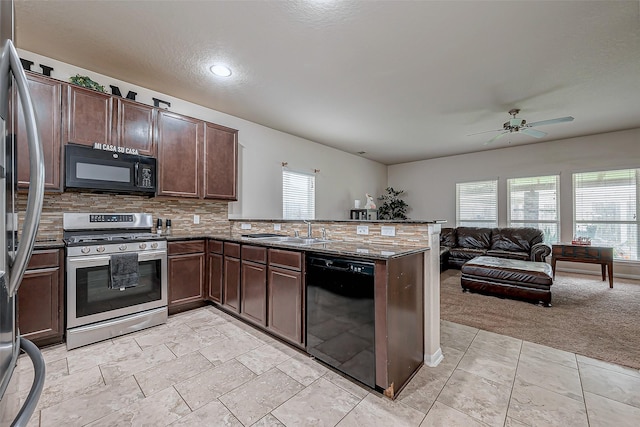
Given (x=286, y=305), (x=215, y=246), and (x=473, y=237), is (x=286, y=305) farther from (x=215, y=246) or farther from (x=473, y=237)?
(x=473, y=237)

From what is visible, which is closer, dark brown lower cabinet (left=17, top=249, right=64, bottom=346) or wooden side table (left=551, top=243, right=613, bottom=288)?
dark brown lower cabinet (left=17, top=249, right=64, bottom=346)

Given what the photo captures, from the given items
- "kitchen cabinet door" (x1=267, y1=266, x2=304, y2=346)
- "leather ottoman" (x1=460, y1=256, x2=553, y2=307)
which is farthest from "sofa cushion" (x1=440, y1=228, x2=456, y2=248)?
"kitchen cabinet door" (x1=267, y1=266, x2=304, y2=346)

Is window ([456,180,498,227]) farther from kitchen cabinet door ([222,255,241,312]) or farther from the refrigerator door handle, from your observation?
the refrigerator door handle

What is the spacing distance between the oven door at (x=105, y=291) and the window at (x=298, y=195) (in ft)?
8.20

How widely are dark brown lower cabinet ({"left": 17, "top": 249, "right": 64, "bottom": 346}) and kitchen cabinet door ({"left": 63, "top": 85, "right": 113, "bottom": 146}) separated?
1114 mm

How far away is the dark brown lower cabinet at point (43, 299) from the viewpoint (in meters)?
2.21

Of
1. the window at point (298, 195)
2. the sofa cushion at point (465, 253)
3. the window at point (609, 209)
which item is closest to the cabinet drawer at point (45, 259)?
the window at point (298, 195)

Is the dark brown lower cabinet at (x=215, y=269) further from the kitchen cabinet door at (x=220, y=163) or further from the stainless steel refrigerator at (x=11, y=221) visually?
the stainless steel refrigerator at (x=11, y=221)

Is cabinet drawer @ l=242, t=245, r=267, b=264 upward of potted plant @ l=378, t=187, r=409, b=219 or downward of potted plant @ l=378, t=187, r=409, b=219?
downward

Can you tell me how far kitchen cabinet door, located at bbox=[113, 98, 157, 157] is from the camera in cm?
287

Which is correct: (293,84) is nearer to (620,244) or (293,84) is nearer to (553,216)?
(553,216)

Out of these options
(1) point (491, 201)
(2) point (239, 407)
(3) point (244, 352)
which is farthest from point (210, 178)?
(1) point (491, 201)

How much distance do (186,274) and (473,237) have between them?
5.71 meters

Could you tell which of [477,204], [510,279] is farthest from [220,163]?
[477,204]
